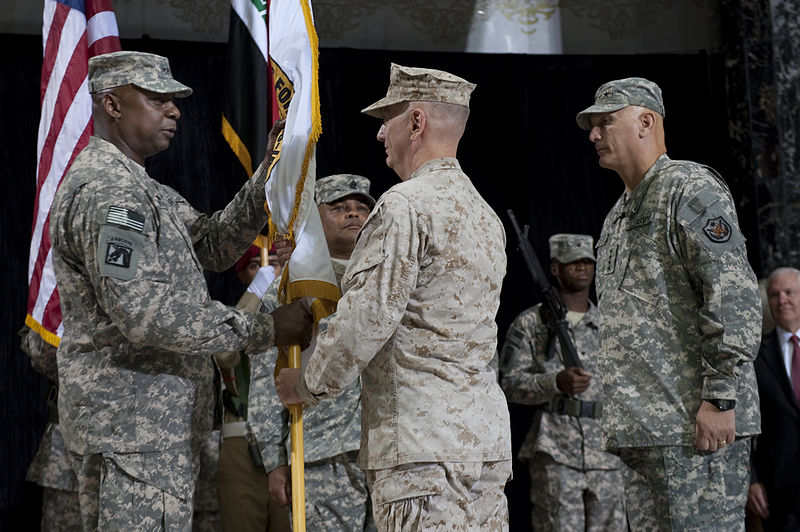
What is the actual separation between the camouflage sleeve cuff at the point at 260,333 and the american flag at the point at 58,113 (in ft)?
5.72

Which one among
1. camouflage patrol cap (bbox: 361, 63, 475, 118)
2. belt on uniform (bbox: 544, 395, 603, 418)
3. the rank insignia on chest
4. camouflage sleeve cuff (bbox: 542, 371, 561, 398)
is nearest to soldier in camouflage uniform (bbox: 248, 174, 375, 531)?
camouflage patrol cap (bbox: 361, 63, 475, 118)

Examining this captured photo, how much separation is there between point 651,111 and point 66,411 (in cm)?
203

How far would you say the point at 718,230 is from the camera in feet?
9.16

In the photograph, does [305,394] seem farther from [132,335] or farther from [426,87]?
[426,87]

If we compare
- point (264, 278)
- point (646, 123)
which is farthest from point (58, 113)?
point (646, 123)

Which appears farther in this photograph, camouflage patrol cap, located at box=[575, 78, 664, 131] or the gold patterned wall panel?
the gold patterned wall panel

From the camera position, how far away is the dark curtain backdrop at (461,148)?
5.32 m

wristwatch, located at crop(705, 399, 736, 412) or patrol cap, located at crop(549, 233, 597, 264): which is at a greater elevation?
patrol cap, located at crop(549, 233, 597, 264)

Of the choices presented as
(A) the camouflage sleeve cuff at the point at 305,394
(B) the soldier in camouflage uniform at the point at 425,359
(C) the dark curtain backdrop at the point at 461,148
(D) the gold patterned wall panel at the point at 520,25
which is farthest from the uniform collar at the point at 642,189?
(D) the gold patterned wall panel at the point at 520,25

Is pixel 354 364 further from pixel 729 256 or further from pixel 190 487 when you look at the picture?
pixel 729 256

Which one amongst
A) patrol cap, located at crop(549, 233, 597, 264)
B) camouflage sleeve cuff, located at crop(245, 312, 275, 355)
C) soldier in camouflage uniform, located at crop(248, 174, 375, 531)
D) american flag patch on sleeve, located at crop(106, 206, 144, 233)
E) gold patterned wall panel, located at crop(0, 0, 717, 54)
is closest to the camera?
american flag patch on sleeve, located at crop(106, 206, 144, 233)

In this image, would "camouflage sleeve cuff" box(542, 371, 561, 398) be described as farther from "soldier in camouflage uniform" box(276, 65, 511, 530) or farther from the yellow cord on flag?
"soldier in camouflage uniform" box(276, 65, 511, 530)

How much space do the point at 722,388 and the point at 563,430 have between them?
2.26m

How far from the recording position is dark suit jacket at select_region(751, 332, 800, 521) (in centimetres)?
432
